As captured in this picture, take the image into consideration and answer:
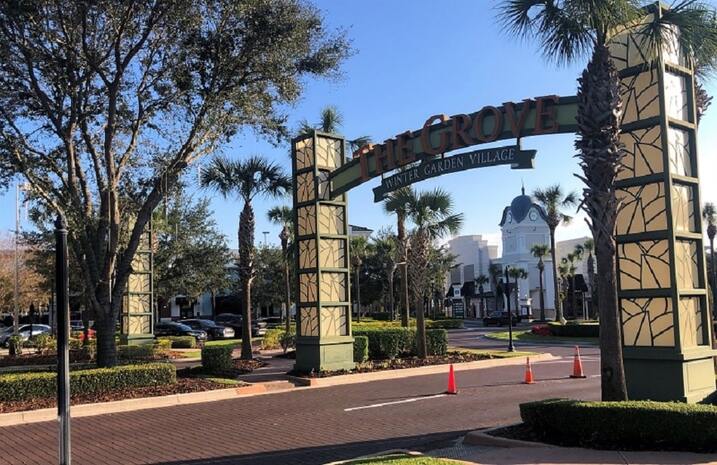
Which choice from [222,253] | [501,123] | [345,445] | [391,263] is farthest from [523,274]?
[345,445]

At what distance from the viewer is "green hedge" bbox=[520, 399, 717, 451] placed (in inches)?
323

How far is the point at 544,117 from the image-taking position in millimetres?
13852

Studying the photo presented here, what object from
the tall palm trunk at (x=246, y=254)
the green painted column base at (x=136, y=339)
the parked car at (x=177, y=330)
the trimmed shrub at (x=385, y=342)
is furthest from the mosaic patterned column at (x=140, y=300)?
the trimmed shrub at (x=385, y=342)

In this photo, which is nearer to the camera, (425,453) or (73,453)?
(425,453)

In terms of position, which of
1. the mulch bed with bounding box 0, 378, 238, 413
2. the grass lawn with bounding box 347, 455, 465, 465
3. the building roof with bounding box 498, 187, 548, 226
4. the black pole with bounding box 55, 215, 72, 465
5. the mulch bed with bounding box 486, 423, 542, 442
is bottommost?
the mulch bed with bounding box 0, 378, 238, 413

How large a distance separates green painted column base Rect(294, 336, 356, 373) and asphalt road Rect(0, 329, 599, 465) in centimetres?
171

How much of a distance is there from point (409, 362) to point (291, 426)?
9986 mm

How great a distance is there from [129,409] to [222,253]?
2475 centimetres

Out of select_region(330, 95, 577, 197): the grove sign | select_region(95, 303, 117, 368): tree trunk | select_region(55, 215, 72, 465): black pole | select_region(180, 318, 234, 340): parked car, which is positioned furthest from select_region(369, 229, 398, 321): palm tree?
select_region(55, 215, 72, 465): black pole

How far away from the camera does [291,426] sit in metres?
11.6

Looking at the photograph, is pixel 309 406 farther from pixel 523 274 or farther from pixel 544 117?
pixel 523 274

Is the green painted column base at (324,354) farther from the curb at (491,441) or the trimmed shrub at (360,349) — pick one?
the curb at (491,441)

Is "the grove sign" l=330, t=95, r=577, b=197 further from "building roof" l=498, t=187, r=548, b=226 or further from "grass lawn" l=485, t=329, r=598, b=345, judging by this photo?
"building roof" l=498, t=187, r=548, b=226

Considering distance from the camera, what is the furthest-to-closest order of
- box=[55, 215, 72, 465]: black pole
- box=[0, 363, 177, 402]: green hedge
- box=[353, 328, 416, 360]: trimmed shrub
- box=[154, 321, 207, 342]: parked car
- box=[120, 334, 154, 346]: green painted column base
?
1. box=[154, 321, 207, 342]: parked car
2. box=[120, 334, 154, 346]: green painted column base
3. box=[353, 328, 416, 360]: trimmed shrub
4. box=[0, 363, 177, 402]: green hedge
5. box=[55, 215, 72, 465]: black pole
